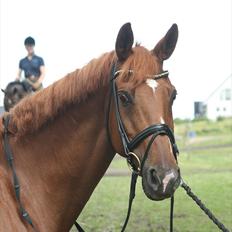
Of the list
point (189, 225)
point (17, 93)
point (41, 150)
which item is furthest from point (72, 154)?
point (189, 225)

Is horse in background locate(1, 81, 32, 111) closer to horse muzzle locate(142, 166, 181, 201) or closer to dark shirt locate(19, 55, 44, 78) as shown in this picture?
dark shirt locate(19, 55, 44, 78)

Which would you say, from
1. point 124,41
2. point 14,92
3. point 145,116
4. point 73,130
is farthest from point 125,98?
point 14,92

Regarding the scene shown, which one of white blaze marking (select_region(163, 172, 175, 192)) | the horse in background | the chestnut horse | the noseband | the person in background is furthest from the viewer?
the person in background

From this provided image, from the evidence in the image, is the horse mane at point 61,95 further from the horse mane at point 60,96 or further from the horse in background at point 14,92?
the horse in background at point 14,92

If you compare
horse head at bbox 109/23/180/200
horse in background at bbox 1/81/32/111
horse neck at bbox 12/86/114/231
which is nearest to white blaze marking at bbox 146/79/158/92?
horse head at bbox 109/23/180/200

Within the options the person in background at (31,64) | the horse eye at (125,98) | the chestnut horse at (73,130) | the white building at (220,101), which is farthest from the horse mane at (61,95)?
the white building at (220,101)

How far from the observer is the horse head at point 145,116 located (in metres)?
3.86

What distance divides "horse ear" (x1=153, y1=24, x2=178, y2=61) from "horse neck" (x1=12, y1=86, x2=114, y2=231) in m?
0.63

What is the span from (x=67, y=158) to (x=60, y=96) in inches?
21.3

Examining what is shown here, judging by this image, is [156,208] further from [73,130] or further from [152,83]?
[152,83]

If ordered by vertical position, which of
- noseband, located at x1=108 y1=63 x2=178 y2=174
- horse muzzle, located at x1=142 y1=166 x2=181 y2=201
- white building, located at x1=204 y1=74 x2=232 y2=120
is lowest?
white building, located at x1=204 y1=74 x2=232 y2=120

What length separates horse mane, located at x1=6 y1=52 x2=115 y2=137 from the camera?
14.3ft

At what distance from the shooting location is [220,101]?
92.7 m

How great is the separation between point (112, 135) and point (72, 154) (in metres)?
0.42
